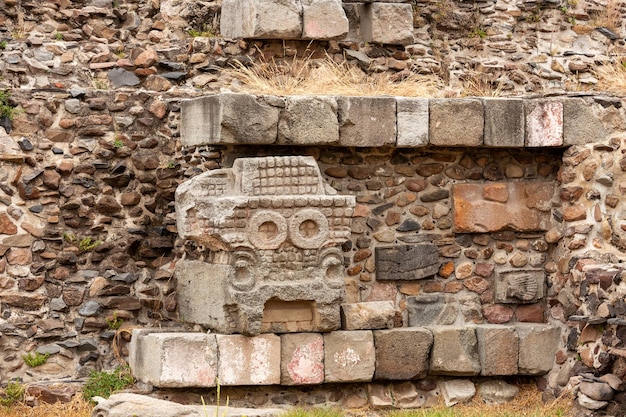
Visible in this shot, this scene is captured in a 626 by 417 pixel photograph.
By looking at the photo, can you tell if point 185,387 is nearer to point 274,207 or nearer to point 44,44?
point 274,207

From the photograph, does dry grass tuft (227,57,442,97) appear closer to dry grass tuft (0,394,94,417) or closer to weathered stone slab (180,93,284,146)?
weathered stone slab (180,93,284,146)

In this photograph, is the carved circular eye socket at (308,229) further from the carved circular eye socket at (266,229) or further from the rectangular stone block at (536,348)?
the rectangular stone block at (536,348)

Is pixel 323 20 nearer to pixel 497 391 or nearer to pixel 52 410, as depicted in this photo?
pixel 497 391

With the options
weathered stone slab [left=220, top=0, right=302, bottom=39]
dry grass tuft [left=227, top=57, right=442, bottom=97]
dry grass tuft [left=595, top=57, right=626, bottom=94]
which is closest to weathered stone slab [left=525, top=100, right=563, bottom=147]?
dry grass tuft [left=595, top=57, right=626, bottom=94]

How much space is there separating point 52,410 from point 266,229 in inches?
78.3

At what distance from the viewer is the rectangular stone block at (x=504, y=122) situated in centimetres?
866

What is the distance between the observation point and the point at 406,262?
8719 millimetres

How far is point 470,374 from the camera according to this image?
8.61 metres

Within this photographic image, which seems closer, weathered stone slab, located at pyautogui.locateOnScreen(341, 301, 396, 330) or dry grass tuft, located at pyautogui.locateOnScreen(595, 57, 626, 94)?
weathered stone slab, located at pyautogui.locateOnScreen(341, 301, 396, 330)

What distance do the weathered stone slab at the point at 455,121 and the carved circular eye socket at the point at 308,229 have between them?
1147 mm

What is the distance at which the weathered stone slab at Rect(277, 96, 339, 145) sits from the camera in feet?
27.0

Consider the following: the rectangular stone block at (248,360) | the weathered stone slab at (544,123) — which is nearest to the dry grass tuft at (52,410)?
the rectangular stone block at (248,360)

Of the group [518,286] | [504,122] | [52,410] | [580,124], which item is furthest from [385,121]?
[52,410]

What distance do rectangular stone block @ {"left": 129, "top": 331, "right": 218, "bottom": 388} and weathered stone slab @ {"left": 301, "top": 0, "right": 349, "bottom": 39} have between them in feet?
9.61
